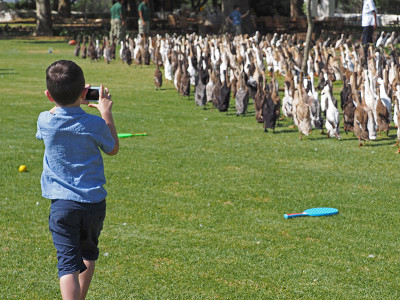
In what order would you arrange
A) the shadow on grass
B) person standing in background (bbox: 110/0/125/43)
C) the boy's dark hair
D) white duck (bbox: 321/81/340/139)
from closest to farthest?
the boy's dark hair
white duck (bbox: 321/81/340/139)
the shadow on grass
person standing in background (bbox: 110/0/125/43)

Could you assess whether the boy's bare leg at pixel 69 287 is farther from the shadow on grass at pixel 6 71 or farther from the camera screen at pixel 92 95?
the shadow on grass at pixel 6 71

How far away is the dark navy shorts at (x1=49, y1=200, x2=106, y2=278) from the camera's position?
373 centimetres

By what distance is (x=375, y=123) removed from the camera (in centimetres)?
985

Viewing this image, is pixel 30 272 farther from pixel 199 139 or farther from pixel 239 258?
pixel 199 139

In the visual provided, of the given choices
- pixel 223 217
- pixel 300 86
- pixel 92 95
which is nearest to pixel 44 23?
pixel 300 86

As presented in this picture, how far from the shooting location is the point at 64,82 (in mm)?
3705

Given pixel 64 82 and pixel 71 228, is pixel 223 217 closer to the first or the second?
pixel 71 228

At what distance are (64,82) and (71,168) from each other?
0.51 metres

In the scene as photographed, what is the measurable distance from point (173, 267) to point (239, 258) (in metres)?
0.58

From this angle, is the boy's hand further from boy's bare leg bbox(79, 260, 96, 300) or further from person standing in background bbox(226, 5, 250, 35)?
person standing in background bbox(226, 5, 250, 35)

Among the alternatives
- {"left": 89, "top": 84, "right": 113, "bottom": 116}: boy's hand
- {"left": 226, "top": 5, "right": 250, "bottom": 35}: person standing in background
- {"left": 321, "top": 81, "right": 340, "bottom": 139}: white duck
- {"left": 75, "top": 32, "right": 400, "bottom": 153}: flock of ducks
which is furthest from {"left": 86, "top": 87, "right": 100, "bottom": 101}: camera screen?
{"left": 226, "top": 5, "right": 250, "bottom": 35}: person standing in background

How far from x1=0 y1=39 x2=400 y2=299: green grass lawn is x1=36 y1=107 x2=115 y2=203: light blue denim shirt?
4.43ft

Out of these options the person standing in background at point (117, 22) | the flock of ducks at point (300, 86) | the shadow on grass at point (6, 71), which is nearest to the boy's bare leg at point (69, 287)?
the flock of ducks at point (300, 86)

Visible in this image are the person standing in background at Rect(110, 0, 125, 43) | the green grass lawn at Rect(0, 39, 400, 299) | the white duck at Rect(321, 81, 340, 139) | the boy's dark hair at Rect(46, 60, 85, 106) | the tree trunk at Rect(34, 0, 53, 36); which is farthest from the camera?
the tree trunk at Rect(34, 0, 53, 36)
